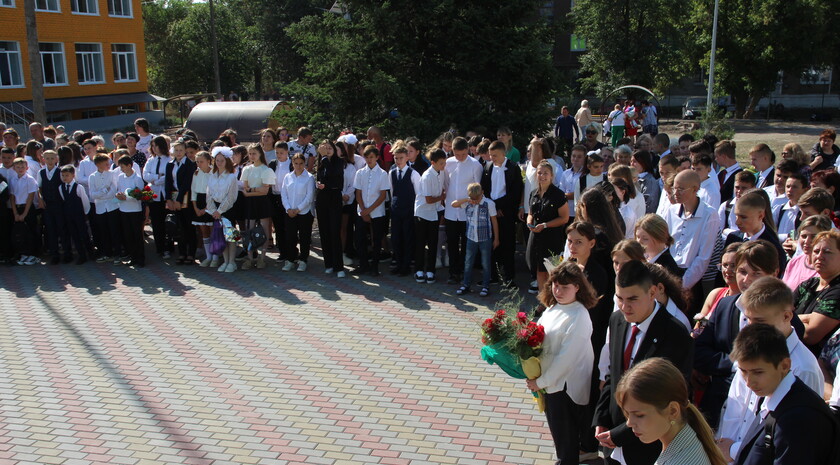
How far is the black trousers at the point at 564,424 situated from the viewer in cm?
502

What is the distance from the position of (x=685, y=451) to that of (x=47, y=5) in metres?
40.5

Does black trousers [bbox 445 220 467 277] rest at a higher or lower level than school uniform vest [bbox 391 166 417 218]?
lower

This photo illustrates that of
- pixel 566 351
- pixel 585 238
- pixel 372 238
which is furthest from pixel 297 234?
pixel 566 351

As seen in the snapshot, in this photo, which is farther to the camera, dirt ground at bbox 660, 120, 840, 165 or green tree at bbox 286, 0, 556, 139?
dirt ground at bbox 660, 120, 840, 165

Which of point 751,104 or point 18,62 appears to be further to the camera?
point 751,104

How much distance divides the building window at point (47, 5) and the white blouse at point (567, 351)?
38.2m

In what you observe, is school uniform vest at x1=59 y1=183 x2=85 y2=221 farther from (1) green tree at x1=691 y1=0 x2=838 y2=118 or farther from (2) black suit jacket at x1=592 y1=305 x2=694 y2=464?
(1) green tree at x1=691 y1=0 x2=838 y2=118

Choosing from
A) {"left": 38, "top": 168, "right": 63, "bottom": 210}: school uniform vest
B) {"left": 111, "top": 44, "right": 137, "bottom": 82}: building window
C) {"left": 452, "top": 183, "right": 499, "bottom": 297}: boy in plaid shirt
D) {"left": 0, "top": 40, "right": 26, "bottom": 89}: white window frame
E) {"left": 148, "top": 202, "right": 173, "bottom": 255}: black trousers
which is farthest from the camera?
{"left": 111, "top": 44, "right": 137, "bottom": 82}: building window

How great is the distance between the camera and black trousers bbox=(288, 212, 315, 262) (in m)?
11.1

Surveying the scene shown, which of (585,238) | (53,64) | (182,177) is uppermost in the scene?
(53,64)

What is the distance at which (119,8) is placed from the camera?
40625 mm

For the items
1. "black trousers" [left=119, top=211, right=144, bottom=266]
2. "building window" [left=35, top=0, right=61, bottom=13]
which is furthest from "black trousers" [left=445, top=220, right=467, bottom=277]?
"building window" [left=35, top=0, right=61, bottom=13]

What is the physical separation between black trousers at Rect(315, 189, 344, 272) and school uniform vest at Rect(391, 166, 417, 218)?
3.11ft

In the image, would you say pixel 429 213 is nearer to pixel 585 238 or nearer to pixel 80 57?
pixel 585 238
